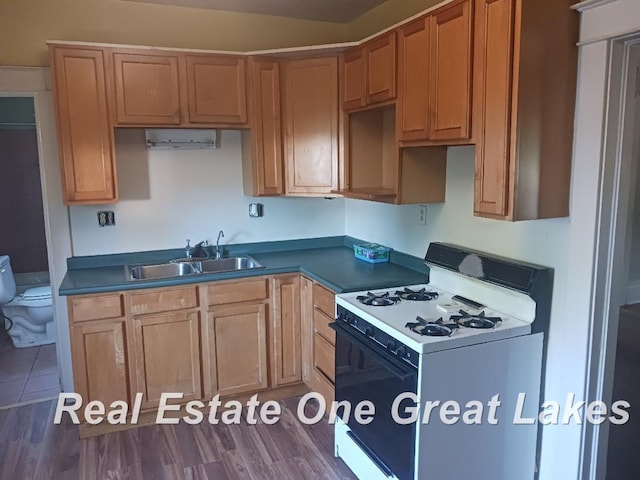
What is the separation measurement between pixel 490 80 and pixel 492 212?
507mm

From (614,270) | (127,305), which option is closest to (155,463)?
(127,305)

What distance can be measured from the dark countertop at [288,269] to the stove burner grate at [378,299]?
14cm

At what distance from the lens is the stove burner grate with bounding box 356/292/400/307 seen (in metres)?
2.43

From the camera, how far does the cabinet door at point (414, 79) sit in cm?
234

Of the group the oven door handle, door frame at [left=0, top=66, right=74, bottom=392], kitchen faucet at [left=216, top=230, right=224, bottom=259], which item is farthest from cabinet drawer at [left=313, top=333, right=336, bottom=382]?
door frame at [left=0, top=66, right=74, bottom=392]

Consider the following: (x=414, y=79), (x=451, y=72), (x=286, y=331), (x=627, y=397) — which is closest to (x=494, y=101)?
(x=451, y=72)

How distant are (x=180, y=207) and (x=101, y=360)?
3.65 ft

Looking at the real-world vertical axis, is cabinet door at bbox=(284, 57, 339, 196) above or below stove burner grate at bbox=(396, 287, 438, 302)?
above

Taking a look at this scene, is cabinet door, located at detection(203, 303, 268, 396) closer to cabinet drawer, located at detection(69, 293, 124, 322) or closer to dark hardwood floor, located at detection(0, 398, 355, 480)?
dark hardwood floor, located at detection(0, 398, 355, 480)

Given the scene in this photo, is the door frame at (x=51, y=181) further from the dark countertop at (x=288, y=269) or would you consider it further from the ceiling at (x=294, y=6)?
the ceiling at (x=294, y=6)

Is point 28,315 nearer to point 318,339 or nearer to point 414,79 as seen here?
point 318,339

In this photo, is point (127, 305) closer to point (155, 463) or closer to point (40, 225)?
point (155, 463)

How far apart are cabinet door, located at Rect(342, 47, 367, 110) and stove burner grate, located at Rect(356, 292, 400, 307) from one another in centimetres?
110

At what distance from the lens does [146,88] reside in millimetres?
2957
